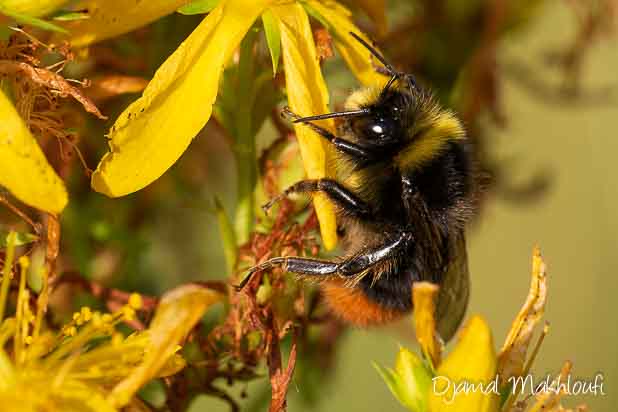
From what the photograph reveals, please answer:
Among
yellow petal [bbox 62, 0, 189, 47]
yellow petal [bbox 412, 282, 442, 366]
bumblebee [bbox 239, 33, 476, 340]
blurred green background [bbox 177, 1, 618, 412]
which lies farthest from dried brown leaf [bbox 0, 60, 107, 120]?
blurred green background [bbox 177, 1, 618, 412]

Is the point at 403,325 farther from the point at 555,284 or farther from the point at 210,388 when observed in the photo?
the point at 555,284

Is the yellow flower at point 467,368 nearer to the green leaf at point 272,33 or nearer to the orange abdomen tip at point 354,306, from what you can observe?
the orange abdomen tip at point 354,306

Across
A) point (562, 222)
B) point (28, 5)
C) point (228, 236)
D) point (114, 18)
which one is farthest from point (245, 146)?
point (562, 222)

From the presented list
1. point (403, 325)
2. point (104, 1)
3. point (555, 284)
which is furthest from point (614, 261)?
point (104, 1)

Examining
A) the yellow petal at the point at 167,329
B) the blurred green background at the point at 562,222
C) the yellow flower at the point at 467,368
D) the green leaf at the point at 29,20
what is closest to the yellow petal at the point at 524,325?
the yellow flower at the point at 467,368

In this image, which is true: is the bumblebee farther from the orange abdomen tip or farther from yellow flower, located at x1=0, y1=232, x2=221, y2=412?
yellow flower, located at x1=0, y1=232, x2=221, y2=412

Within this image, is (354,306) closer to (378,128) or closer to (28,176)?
(378,128)

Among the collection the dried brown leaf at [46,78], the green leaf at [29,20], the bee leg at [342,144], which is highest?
the green leaf at [29,20]

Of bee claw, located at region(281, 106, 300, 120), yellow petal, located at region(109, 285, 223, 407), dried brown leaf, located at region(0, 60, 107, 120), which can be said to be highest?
dried brown leaf, located at region(0, 60, 107, 120)
